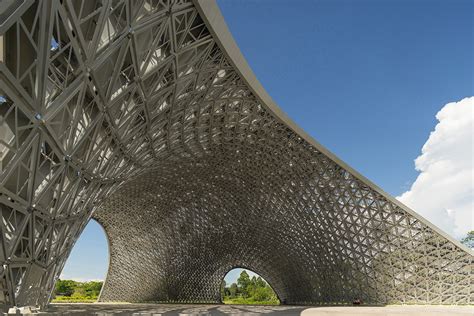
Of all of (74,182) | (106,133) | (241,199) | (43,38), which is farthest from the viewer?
(241,199)

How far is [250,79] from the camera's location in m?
22.3

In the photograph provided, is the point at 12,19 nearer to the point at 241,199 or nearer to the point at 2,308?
the point at 2,308

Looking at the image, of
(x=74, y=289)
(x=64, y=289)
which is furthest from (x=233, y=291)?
(x=64, y=289)

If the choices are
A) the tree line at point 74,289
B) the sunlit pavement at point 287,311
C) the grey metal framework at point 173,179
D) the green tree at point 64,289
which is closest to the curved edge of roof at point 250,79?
the grey metal framework at point 173,179

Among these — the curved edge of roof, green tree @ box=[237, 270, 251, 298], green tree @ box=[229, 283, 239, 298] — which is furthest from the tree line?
the curved edge of roof

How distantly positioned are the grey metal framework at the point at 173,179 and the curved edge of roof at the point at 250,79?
0.37 ft

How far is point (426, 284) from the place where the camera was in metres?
34.8

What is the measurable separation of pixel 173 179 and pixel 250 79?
77.1 feet

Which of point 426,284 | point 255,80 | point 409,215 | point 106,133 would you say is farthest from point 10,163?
point 426,284

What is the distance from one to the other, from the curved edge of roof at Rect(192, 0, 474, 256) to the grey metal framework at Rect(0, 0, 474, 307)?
11 cm

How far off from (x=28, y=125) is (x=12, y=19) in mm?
3153

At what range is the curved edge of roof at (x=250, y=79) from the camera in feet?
49.7

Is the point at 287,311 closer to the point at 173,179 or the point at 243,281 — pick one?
the point at 173,179

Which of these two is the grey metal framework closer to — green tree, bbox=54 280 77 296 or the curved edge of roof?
the curved edge of roof
